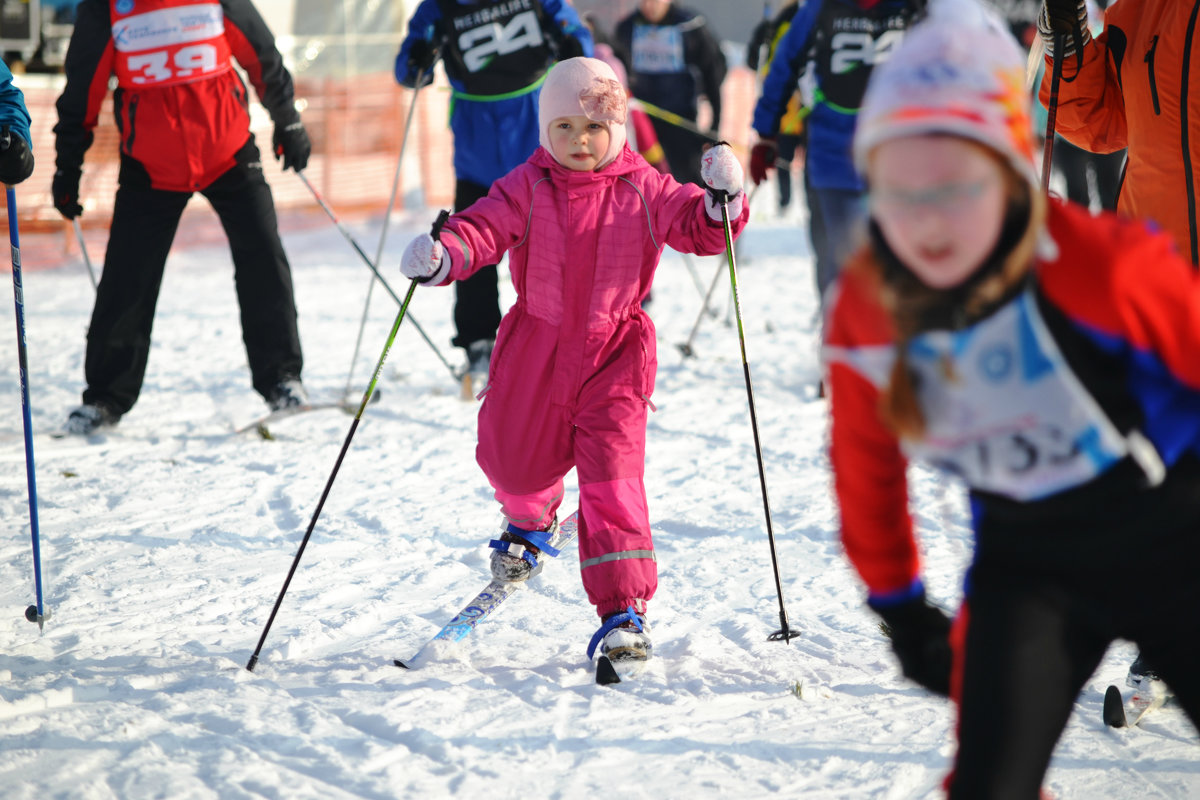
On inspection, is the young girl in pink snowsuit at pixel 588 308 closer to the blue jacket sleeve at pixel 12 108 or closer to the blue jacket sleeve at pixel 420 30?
the blue jacket sleeve at pixel 12 108

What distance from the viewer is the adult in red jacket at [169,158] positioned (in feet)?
15.5

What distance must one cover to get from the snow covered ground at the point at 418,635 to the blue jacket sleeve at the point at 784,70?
141 cm

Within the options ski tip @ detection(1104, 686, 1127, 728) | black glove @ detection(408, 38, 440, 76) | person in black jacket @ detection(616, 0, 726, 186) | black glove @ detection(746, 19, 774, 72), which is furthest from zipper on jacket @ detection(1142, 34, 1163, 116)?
person in black jacket @ detection(616, 0, 726, 186)

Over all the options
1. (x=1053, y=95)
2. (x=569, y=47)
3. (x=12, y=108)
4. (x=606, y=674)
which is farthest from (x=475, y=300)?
(x=1053, y=95)

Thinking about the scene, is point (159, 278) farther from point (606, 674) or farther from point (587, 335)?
point (606, 674)

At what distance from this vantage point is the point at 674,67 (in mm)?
9484

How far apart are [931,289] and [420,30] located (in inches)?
177

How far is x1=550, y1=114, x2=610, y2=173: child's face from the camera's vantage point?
3018mm

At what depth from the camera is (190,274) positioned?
9.34m

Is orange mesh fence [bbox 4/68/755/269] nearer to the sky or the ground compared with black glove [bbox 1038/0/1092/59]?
nearer to the ground

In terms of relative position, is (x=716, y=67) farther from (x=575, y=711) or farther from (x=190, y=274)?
(x=575, y=711)

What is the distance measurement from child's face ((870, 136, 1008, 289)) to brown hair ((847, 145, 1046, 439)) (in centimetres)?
2

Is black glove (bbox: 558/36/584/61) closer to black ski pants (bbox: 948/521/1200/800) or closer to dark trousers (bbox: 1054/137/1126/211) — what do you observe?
black ski pants (bbox: 948/521/1200/800)

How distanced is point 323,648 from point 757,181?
11.1 ft
